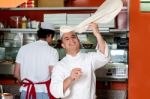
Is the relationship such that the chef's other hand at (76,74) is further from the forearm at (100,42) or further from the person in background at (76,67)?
the forearm at (100,42)

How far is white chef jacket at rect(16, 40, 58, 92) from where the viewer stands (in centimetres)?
283

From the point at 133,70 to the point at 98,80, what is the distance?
0.40 m

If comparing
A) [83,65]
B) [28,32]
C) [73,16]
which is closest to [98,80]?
[73,16]

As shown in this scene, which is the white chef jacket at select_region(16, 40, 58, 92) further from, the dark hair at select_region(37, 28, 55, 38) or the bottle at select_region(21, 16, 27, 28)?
the bottle at select_region(21, 16, 27, 28)

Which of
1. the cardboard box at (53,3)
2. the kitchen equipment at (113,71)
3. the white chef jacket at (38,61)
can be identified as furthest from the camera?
the cardboard box at (53,3)

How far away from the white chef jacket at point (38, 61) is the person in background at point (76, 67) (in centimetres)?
66

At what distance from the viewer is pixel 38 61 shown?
9.36ft

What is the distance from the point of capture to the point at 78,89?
2115 millimetres

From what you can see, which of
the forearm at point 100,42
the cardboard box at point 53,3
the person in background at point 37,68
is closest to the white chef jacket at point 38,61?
the person in background at point 37,68

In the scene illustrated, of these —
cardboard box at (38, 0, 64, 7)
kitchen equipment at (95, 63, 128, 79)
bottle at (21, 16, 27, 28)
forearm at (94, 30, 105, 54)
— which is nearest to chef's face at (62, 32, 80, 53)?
forearm at (94, 30, 105, 54)

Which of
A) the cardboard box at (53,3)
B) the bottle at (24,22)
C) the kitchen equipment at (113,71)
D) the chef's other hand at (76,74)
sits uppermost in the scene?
the cardboard box at (53,3)

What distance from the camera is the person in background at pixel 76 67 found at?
2.06 m

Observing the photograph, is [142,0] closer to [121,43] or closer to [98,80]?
[121,43]

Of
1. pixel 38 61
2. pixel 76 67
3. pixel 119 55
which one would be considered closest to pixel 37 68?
pixel 38 61
